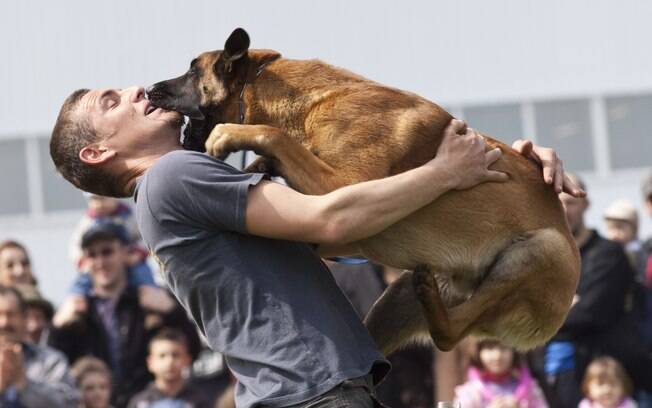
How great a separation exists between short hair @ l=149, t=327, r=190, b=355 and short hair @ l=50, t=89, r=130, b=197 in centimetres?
319

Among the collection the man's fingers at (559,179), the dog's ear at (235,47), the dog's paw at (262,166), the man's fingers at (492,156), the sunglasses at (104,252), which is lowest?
the sunglasses at (104,252)

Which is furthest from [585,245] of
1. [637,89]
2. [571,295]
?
[637,89]

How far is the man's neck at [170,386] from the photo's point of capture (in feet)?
22.5

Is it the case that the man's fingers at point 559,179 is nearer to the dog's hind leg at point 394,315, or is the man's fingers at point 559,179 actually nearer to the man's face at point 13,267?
the dog's hind leg at point 394,315

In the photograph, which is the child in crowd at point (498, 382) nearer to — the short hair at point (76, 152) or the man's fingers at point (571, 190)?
the man's fingers at point (571, 190)

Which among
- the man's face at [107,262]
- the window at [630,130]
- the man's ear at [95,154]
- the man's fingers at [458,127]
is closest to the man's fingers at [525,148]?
the man's fingers at [458,127]

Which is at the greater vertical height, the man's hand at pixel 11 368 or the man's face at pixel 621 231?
the man's face at pixel 621 231

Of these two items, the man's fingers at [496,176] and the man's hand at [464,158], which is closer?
the man's hand at [464,158]

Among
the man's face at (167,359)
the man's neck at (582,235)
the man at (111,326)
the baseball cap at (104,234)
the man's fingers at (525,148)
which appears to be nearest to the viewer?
the man's fingers at (525,148)

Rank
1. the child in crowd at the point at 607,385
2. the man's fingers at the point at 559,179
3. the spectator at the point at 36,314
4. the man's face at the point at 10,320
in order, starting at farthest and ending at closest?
1. the spectator at the point at 36,314
2. the man's face at the point at 10,320
3. the child in crowd at the point at 607,385
4. the man's fingers at the point at 559,179

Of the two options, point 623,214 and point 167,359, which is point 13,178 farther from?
point 623,214

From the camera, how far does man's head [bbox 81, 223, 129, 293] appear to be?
23.4 ft

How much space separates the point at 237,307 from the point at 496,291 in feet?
3.15

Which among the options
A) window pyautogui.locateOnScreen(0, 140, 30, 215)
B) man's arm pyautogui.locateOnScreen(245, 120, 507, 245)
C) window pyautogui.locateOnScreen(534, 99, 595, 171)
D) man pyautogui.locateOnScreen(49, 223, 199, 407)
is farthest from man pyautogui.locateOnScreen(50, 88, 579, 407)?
window pyautogui.locateOnScreen(0, 140, 30, 215)
